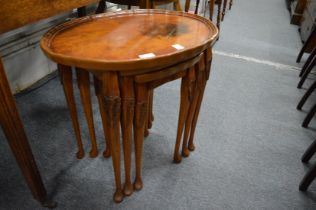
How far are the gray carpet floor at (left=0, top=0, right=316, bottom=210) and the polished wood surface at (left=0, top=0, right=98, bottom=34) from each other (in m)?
0.64

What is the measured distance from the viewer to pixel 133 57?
25.9 inches

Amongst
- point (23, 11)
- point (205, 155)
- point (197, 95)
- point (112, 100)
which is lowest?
point (205, 155)

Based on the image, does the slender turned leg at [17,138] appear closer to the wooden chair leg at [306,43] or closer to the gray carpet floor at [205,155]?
the gray carpet floor at [205,155]

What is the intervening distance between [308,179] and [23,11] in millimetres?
1143

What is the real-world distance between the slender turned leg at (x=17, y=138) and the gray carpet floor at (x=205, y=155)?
114mm

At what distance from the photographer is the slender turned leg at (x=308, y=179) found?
98 cm

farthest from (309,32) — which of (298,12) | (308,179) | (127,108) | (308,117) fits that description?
(127,108)

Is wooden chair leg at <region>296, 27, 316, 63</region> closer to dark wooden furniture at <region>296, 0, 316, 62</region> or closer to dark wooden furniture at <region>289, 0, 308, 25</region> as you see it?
dark wooden furniture at <region>296, 0, 316, 62</region>

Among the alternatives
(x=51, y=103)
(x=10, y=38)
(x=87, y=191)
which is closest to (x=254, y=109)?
(x=87, y=191)

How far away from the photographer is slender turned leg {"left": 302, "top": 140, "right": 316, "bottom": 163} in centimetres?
111

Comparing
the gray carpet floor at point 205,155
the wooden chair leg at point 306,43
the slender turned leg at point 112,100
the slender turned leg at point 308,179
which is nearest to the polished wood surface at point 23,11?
the slender turned leg at point 112,100

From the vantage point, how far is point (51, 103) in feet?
4.77

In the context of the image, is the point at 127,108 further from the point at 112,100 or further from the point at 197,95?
the point at 197,95

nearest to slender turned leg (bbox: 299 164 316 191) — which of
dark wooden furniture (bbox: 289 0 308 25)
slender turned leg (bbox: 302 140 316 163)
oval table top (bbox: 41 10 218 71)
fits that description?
slender turned leg (bbox: 302 140 316 163)
